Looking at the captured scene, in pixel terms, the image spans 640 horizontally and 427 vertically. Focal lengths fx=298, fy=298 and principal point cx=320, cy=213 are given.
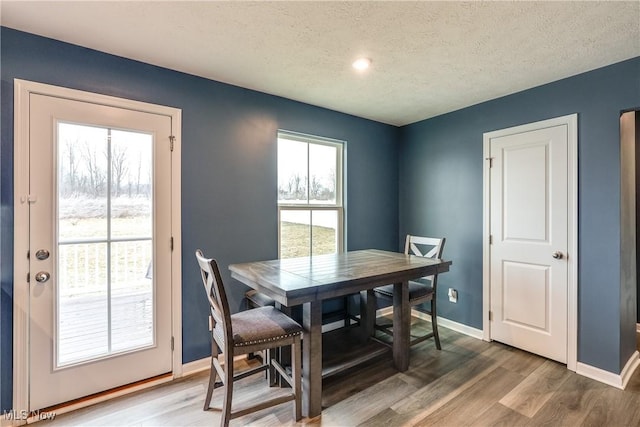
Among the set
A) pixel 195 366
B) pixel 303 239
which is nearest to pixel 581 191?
pixel 303 239

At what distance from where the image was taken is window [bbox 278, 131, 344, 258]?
3060 millimetres

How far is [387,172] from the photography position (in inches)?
153

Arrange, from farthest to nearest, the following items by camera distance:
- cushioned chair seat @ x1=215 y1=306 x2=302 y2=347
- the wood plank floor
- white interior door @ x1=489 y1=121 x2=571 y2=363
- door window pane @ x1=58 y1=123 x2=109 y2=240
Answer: white interior door @ x1=489 y1=121 x2=571 y2=363
door window pane @ x1=58 y1=123 x2=109 y2=240
the wood plank floor
cushioned chair seat @ x1=215 y1=306 x2=302 y2=347

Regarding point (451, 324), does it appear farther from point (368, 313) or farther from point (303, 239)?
→ point (303, 239)

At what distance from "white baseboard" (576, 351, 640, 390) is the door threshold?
3273mm

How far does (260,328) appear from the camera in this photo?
1.81 meters

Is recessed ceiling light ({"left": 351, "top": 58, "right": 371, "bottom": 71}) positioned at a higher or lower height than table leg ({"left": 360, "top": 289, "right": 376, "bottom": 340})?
higher

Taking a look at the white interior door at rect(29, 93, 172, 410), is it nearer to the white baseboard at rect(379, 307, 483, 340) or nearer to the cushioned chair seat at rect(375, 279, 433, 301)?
the cushioned chair seat at rect(375, 279, 433, 301)

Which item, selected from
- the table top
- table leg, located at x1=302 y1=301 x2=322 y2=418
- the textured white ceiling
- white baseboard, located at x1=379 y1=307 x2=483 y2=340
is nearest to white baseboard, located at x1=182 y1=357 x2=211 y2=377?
the table top

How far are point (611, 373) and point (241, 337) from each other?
277cm

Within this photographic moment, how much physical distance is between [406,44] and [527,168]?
1.67 meters

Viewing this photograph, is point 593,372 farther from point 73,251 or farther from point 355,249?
point 73,251

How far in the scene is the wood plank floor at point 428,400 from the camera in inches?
73.5

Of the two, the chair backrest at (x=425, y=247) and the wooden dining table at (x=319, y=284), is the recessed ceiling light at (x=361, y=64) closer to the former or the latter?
the wooden dining table at (x=319, y=284)
